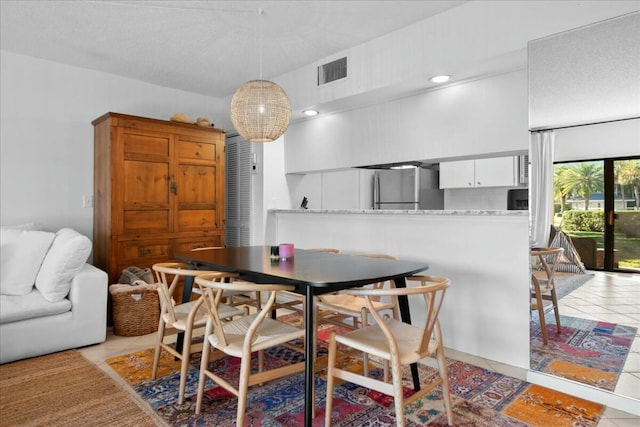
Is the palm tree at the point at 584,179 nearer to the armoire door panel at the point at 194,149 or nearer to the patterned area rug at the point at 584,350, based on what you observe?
the patterned area rug at the point at 584,350

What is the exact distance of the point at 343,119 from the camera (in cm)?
410

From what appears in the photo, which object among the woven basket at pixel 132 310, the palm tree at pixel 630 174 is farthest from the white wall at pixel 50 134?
the palm tree at pixel 630 174

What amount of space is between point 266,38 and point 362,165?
143 cm

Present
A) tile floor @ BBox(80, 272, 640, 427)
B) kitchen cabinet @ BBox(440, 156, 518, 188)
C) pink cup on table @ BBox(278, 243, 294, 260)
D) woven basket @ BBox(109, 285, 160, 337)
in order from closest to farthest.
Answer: tile floor @ BBox(80, 272, 640, 427), pink cup on table @ BBox(278, 243, 294, 260), woven basket @ BBox(109, 285, 160, 337), kitchen cabinet @ BBox(440, 156, 518, 188)

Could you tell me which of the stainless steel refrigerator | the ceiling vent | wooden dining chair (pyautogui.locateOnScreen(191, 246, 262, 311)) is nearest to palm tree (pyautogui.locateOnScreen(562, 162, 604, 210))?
the ceiling vent

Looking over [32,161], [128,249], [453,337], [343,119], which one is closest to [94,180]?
[32,161]

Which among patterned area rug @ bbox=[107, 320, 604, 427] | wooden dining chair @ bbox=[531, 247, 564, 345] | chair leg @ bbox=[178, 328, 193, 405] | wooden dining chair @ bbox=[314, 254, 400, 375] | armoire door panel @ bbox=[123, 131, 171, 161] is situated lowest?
patterned area rug @ bbox=[107, 320, 604, 427]

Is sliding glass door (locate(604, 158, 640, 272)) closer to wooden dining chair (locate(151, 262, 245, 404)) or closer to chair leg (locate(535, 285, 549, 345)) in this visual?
chair leg (locate(535, 285, 549, 345))

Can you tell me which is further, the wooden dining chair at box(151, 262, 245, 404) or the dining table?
the wooden dining chair at box(151, 262, 245, 404)

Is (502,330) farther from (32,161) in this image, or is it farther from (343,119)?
(32,161)

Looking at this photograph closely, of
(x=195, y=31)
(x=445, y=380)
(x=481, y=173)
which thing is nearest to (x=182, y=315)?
(x=445, y=380)

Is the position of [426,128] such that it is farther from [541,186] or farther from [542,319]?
[542,319]

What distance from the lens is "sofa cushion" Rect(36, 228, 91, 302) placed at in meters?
2.96

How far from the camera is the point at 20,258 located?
304cm
